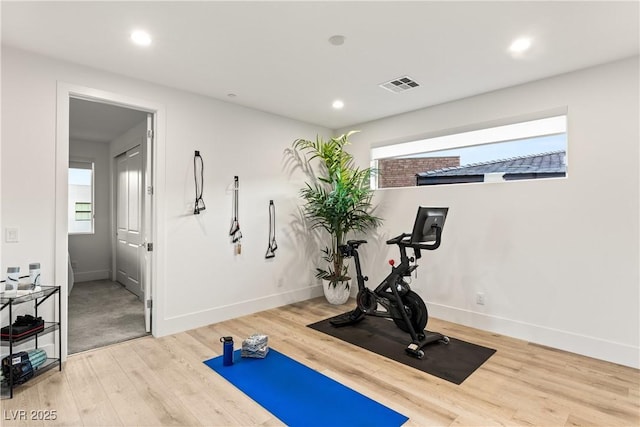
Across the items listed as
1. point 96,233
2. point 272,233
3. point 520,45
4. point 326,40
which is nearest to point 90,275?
point 96,233

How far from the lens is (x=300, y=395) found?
7.86ft

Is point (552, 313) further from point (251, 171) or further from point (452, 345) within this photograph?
point (251, 171)

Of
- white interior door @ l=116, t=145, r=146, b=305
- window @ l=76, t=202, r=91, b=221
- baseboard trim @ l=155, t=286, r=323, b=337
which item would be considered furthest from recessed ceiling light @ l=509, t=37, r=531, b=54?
window @ l=76, t=202, r=91, b=221

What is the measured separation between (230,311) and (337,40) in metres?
3.16

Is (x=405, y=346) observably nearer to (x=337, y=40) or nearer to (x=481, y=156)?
(x=481, y=156)

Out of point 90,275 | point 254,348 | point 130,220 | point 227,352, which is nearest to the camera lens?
point 227,352

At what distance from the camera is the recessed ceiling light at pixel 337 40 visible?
254 centimetres

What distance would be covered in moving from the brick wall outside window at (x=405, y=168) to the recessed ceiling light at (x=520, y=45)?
1.49 meters

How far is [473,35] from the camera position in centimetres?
251

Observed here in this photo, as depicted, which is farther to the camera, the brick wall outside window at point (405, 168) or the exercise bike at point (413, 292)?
the brick wall outside window at point (405, 168)

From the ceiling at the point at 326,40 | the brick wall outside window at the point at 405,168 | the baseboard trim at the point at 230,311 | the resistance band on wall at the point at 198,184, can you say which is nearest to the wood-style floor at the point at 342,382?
the baseboard trim at the point at 230,311

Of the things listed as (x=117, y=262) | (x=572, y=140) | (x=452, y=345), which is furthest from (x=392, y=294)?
(x=117, y=262)

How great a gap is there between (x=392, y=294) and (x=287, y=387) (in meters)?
1.38

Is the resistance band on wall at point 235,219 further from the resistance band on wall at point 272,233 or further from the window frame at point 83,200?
the window frame at point 83,200
